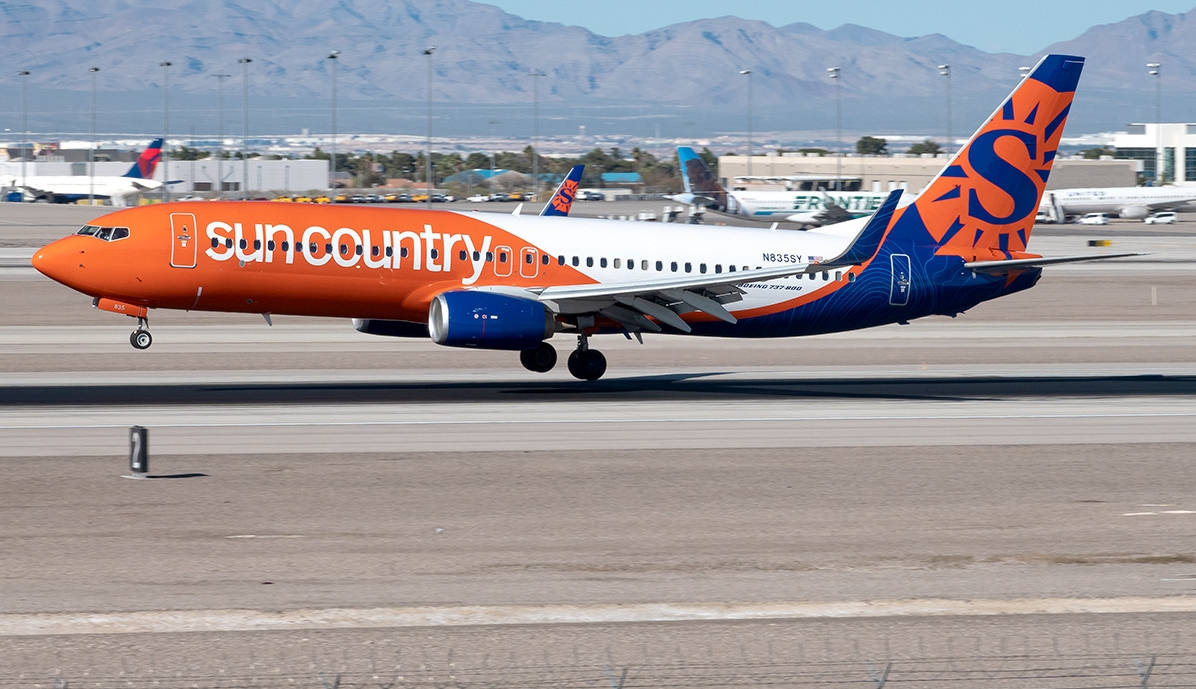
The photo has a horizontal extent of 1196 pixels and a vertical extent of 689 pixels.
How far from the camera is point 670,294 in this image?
35.2m

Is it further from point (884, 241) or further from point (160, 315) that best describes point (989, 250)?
point (160, 315)

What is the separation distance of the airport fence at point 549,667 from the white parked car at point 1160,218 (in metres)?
157

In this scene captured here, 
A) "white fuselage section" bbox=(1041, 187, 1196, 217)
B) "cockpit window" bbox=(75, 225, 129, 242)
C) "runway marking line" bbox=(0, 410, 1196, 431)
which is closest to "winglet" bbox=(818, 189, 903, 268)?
"runway marking line" bbox=(0, 410, 1196, 431)

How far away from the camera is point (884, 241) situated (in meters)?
38.2

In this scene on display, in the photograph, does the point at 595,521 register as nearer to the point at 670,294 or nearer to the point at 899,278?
the point at 670,294

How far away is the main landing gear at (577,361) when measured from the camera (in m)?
37.7

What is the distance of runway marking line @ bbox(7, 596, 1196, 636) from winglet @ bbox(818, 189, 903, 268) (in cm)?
1991

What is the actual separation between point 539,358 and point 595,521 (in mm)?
17264

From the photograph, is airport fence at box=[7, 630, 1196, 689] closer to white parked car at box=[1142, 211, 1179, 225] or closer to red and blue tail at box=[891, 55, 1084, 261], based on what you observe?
red and blue tail at box=[891, 55, 1084, 261]

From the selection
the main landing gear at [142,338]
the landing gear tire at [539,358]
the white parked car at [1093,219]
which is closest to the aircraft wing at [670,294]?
the landing gear tire at [539,358]

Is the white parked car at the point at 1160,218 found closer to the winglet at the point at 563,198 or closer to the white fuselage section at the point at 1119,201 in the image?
the white fuselage section at the point at 1119,201

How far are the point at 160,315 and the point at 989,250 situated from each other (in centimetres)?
3268

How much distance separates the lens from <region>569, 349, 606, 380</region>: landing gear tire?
1485 inches

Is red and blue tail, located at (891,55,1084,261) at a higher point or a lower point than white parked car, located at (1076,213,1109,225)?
lower
